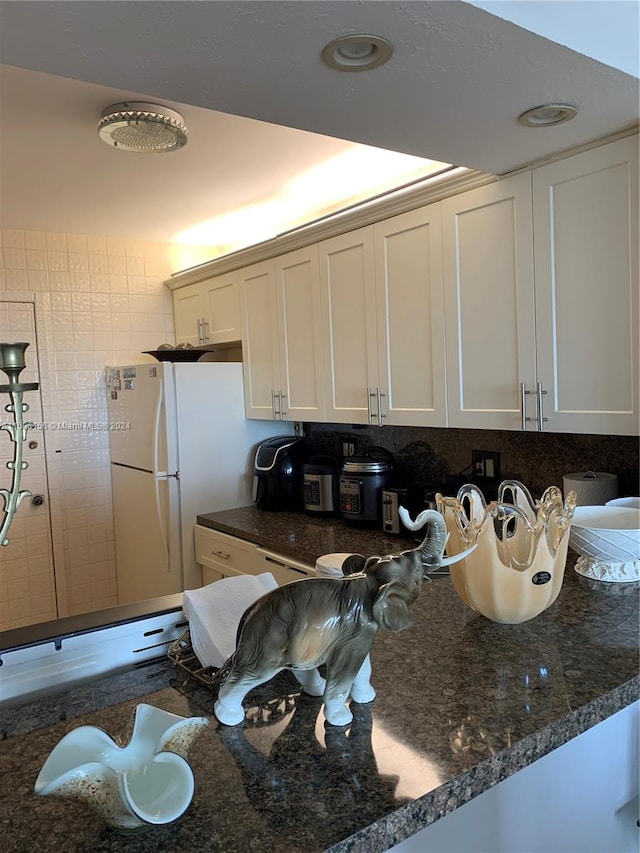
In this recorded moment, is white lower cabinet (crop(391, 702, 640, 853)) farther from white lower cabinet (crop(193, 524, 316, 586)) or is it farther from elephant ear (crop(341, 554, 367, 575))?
white lower cabinet (crop(193, 524, 316, 586))

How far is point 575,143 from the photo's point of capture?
1.84m

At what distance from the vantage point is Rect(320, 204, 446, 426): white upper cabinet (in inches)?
93.9

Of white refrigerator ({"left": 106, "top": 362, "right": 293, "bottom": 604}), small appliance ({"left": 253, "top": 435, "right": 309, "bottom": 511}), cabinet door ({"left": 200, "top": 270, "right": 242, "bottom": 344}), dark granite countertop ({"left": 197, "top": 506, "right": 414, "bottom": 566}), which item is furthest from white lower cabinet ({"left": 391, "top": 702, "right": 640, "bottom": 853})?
cabinet door ({"left": 200, "top": 270, "right": 242, "bottom": 344})

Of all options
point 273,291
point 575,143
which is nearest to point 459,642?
point 575,143

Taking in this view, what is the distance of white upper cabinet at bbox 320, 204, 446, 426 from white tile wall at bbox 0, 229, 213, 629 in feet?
5.28

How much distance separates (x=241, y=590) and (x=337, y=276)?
1.89 meters

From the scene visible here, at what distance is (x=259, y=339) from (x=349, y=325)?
2.37 ft

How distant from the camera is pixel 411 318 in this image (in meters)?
2.48

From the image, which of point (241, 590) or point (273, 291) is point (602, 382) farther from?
point (273, 291)

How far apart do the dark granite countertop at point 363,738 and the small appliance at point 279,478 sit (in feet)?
6.44

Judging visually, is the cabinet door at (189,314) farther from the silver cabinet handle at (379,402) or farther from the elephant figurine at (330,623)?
the elephant figurine at (330,623)

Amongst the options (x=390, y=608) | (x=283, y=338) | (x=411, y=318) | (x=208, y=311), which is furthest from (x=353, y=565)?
(x=208, y=311)

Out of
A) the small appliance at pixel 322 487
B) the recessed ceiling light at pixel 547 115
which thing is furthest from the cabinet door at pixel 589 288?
the small appliance at pixel 322 487

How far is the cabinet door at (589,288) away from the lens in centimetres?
179
